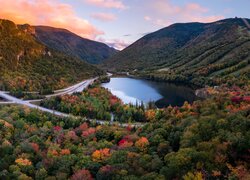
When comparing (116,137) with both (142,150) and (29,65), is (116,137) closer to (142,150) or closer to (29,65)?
(142,150)

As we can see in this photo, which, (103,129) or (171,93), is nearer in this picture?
(103,129)

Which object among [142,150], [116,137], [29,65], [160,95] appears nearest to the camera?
[142,150]

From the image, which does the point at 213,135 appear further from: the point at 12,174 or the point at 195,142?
the point at 12,174

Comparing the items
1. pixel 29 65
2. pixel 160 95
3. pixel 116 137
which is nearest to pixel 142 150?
pixel 116 137

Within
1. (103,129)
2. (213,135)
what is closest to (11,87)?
(103,129)

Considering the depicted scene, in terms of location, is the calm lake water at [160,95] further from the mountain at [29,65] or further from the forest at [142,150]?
the forest at [142,150]

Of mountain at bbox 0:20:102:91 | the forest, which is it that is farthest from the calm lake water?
the forest

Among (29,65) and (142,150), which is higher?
(29,65)

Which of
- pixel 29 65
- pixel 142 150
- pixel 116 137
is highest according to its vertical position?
pixel 29 65
